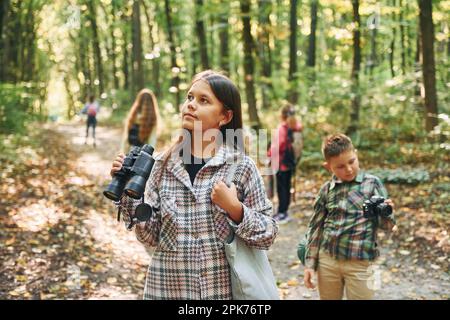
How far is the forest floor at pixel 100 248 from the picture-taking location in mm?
5953

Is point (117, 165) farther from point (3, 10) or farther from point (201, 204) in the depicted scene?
point (3, 10)

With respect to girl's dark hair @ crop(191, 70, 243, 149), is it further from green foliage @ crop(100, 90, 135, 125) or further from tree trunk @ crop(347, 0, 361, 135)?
green foliage @ crop(100, 90, 135, 125)

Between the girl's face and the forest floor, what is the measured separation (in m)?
3.82

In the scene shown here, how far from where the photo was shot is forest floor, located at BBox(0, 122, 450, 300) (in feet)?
19.5

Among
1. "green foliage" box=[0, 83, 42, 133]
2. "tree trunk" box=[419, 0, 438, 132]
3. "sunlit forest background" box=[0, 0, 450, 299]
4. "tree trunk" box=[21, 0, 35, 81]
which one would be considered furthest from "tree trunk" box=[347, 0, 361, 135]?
"tree trunk" box=[21, 0, 35, 81]

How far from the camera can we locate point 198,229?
242 cm

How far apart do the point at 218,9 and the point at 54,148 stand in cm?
787

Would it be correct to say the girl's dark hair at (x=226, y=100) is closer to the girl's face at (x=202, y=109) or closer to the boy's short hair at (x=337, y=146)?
the girl's face at (x=202, y=109)

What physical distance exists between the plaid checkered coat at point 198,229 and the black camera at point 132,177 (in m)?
0.15

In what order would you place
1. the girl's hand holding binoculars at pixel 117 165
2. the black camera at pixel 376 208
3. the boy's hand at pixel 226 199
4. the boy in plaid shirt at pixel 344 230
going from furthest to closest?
the boy in plaid shirt at pixel 344 230, the black camera at pixel 376 208, the girl's hand holding binoculars at pixel 117 165, the boy's hand at pixel 226 199

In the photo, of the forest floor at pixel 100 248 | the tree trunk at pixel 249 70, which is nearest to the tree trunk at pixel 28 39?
the tree trunk at pixel 249 70

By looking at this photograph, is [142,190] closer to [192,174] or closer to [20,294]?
→ [192,174]

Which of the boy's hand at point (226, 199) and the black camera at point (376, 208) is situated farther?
the black camera at point (376, 208)

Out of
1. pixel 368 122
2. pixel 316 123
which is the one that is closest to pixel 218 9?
pixel 316 123
